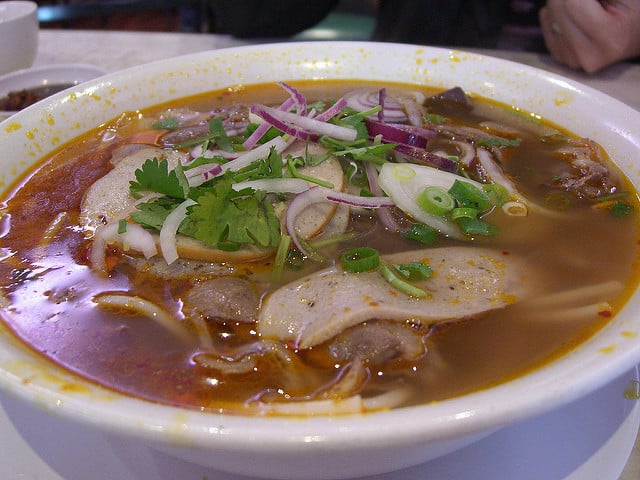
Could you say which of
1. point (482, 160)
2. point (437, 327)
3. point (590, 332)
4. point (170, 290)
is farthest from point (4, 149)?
point (590, 332)

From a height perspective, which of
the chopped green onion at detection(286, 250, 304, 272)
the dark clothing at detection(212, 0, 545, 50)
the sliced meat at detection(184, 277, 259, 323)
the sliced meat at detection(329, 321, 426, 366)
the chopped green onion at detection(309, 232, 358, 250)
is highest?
the sliced meat at detection(329, 321, 426, 366)

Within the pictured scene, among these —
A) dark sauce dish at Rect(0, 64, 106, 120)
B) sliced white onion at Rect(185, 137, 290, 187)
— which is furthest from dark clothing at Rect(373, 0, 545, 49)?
sliced white onion at Rect(185, 137, 290, 187)

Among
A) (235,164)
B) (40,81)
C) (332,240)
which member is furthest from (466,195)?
(40,81)

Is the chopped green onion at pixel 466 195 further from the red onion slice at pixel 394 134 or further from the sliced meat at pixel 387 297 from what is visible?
the red onion slice at pixel 394 134

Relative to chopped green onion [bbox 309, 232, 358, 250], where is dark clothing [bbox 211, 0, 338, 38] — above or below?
below

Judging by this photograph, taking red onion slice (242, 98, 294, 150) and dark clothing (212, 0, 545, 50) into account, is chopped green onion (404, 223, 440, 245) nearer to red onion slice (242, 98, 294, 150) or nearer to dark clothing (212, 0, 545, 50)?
red onion slice (242, 98, 294, 150)

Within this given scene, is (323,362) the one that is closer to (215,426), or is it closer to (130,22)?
(215,426)

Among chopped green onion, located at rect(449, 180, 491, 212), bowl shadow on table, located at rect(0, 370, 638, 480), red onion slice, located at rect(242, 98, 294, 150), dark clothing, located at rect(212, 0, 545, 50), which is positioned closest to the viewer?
bowl shadow on table, located at rect(0, 370, 638, 480)

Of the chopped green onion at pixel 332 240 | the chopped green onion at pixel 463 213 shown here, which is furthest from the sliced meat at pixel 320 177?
the chopped green onion at pixel 463 213
